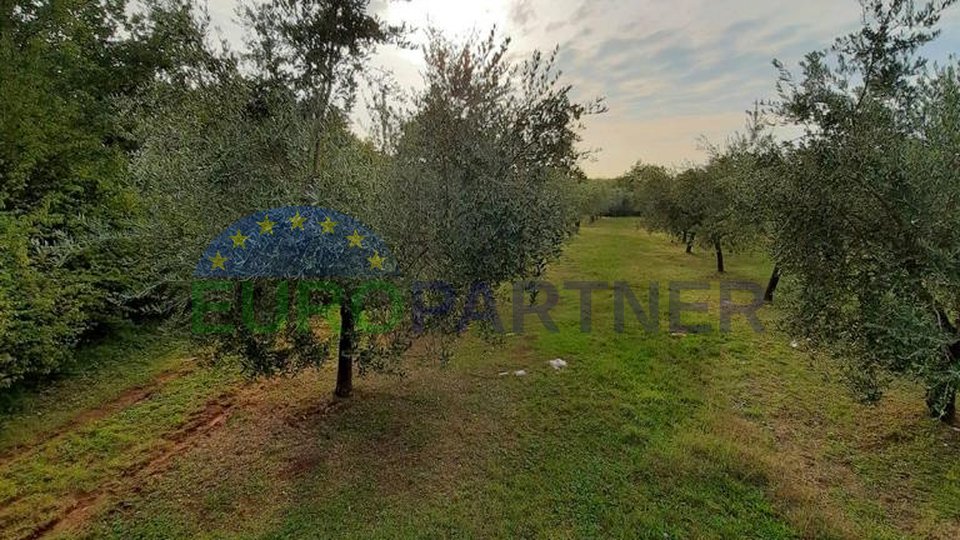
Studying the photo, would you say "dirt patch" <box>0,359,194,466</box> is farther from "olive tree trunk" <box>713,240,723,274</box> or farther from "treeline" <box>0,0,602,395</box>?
"olive tree trunk" <box>713,240,723,274</box>

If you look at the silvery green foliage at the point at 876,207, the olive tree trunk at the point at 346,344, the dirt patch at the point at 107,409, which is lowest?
the dirt patch at the point at 107,409

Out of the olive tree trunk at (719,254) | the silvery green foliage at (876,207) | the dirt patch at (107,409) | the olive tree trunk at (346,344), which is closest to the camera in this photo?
the silvery green foliage at (876,207)

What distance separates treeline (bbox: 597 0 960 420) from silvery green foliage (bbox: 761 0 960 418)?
0.01m

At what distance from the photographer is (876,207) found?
540 cm

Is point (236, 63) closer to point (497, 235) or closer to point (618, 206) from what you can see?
point (497, 235)

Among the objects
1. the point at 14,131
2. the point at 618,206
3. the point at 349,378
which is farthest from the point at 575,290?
the point at 618,206

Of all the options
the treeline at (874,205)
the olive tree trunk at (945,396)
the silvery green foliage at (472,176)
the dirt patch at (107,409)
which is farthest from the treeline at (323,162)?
the olive tree trunk at (945,396)

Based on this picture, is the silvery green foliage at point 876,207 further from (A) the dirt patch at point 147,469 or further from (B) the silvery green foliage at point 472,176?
(A) the dirt patch at point 147,469

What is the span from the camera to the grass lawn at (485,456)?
5039mm

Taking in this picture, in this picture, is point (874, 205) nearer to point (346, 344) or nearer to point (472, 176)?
point (472, 176)

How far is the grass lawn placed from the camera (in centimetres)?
504

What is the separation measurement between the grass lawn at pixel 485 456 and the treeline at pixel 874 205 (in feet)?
4.40

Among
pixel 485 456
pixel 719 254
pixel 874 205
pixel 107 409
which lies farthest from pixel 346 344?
pixel 719 254

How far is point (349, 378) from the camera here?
777 cm
